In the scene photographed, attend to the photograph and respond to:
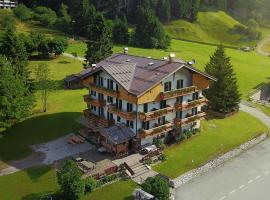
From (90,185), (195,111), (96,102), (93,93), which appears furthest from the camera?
(93,93)

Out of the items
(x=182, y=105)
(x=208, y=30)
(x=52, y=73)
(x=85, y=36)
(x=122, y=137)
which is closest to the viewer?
(x=122, y=137)

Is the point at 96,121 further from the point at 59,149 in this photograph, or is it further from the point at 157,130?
the point at 157,130

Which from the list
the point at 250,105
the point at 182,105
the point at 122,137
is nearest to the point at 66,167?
the point at 122,137

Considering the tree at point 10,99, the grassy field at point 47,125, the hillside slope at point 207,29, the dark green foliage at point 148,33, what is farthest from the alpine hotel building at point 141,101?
the hillside slope at point 207,29

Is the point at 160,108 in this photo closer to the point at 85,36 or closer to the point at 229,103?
the point at 229,103

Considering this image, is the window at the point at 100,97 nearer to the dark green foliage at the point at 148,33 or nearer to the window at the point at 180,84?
the window at the point at 180,84

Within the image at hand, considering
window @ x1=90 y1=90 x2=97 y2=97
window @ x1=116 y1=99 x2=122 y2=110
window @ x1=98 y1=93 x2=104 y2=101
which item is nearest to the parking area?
window @ x1=116 y1=99 x2=122 y2=110

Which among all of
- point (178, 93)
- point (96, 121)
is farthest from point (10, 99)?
point (178, 93)
